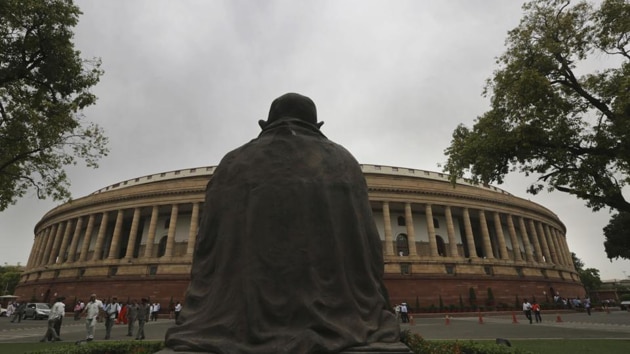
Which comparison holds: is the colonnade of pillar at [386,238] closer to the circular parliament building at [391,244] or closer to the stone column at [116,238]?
the stone column at [116,238]

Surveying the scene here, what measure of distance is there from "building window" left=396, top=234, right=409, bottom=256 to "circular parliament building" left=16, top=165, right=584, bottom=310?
11 centimetres

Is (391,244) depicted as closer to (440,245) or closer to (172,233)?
(440,245)

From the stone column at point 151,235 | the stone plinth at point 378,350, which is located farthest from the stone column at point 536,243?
the stone plinth at point 378,350

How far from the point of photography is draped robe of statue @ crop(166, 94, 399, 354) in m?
2.51

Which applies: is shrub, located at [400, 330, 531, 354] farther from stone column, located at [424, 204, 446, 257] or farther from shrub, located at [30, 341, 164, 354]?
stone column, located at [424, 204, 446, 257]

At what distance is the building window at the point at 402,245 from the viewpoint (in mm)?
34781

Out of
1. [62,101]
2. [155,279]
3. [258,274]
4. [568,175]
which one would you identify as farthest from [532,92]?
[155,279]

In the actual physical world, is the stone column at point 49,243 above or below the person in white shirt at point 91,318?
above

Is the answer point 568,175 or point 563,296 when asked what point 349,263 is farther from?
point 563,296

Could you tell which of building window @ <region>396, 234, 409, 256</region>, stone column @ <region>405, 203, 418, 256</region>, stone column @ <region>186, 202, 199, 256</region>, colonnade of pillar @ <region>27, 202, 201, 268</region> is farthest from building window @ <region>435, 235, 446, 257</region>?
colonnade of pillar @ <region>27, 202, 201, 268</region>

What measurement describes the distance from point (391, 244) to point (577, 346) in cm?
2396

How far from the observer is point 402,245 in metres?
35.3

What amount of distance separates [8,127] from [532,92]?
18644mm

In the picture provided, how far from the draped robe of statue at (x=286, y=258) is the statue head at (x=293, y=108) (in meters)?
0.19
